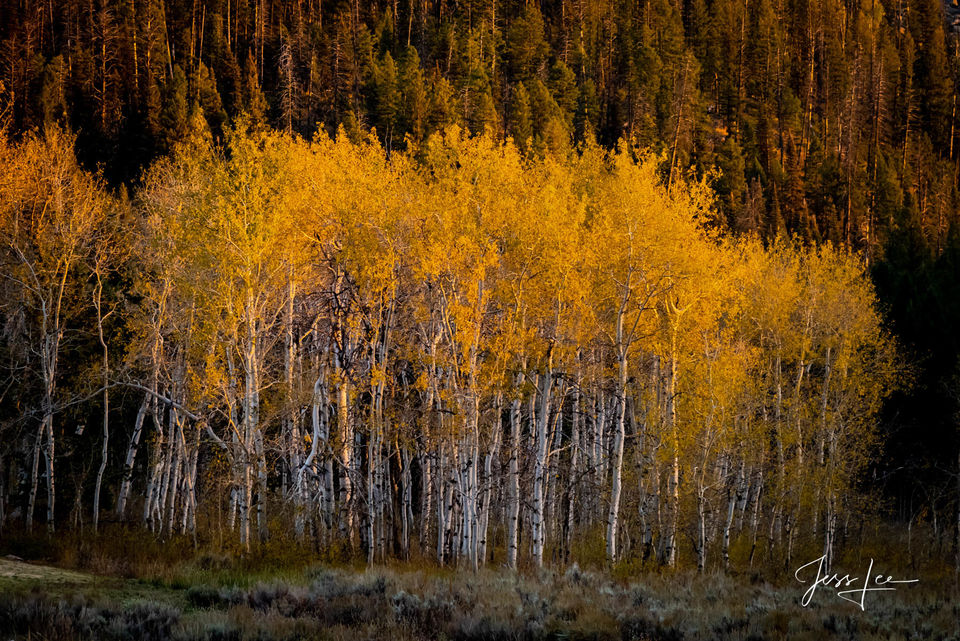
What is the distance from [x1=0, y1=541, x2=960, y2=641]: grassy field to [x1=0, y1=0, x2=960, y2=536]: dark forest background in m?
21.6

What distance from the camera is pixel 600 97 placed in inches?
2808

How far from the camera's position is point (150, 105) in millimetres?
53719

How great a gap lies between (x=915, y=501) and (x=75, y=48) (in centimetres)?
6874

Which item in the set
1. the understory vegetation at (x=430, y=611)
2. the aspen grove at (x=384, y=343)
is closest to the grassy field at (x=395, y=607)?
the understory vegetation at (x=430, y=611)

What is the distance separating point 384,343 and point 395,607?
25.0ft

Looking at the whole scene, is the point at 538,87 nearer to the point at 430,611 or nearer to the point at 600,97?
the point at 600,97

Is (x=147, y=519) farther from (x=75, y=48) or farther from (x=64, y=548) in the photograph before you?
(x=75, y=48)

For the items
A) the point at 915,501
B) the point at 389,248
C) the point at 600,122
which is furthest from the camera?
the point at 600,122

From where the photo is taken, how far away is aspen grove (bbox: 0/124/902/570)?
17969 mm

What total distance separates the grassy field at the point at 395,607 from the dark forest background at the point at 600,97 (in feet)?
71.0

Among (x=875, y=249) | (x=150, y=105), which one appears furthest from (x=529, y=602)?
(x=875, y=249)

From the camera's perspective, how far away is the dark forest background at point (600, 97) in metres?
46.2
